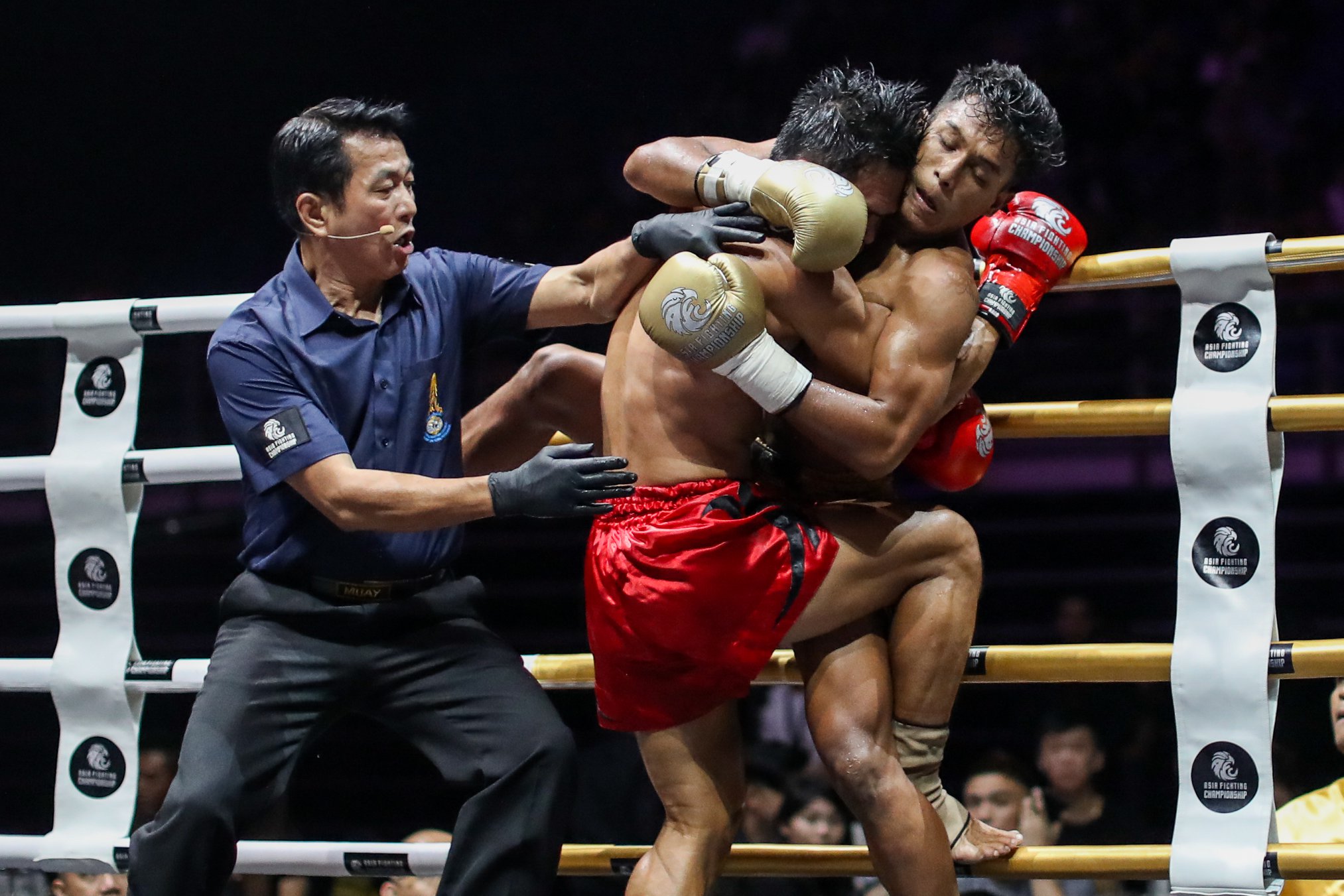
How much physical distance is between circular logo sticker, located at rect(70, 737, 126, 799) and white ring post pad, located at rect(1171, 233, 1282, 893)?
178 cm

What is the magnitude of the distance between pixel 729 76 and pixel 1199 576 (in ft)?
16.7

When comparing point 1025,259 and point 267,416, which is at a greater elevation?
point 1025,259

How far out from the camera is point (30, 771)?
5.38m

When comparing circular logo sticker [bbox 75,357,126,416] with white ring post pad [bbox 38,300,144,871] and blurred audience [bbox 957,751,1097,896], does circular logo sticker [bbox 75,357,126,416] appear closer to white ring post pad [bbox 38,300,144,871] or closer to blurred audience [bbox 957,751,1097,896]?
white ring post pad [bbox 38,300,144,871]

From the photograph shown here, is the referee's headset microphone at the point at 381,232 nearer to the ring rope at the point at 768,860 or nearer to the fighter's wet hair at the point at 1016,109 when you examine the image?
the fighter's wet hair at the point at 1016,109

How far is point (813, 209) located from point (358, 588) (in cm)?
95

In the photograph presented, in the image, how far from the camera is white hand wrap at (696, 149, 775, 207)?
208 centimetres

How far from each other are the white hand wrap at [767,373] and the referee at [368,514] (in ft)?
0.70

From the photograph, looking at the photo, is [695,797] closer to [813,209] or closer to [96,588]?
[813,209]

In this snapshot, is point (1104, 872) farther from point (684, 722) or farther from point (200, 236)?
point (200, 236)

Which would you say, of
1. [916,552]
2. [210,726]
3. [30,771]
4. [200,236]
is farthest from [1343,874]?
[200,236]

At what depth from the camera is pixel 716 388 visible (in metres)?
2.12

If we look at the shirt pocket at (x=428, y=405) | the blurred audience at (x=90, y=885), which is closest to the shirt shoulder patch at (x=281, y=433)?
the shirt pocket at (x=428, y=405)

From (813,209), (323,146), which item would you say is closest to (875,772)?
(813,209)
